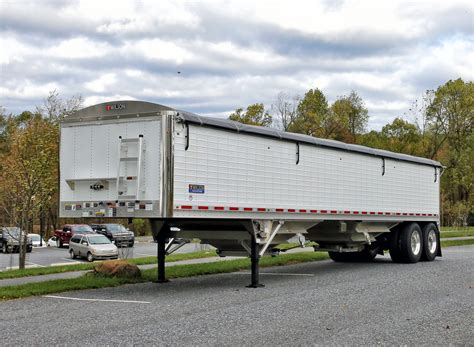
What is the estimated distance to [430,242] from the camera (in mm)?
20453

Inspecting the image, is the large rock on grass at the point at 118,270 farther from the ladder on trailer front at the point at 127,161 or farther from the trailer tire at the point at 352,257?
the trailer tire at the point at 352,257

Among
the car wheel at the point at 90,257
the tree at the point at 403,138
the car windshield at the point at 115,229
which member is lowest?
the car wheel at the point at 90,257

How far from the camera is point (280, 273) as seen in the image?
1672cm

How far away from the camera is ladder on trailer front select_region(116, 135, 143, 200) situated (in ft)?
39.1

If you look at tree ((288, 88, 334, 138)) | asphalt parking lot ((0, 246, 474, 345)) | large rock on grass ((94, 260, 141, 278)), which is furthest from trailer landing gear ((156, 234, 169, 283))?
tree ((288, 88, 334, 138))

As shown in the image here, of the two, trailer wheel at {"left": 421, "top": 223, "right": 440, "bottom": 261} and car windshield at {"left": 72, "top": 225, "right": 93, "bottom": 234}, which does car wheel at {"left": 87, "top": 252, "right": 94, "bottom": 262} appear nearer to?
car windshield at {"left": 72, "top": 225, "right": 93, "bottom": 234}

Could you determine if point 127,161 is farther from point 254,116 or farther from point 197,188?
point 254,116

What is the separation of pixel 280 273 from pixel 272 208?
3356 mm

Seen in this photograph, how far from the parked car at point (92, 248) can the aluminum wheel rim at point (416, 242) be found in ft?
55.5

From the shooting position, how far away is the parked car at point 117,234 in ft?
128

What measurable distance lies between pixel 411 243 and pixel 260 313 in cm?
1060

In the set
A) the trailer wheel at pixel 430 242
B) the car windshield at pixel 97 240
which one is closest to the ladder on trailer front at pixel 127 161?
the trailer wheel at pixel 430 242

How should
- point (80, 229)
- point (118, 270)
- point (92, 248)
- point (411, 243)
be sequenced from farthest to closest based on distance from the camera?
point (80, 229)
point (92, 248)
point (411, 243)
point (118, 270)

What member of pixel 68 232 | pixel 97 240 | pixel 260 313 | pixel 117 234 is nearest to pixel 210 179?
pixel 260 313
